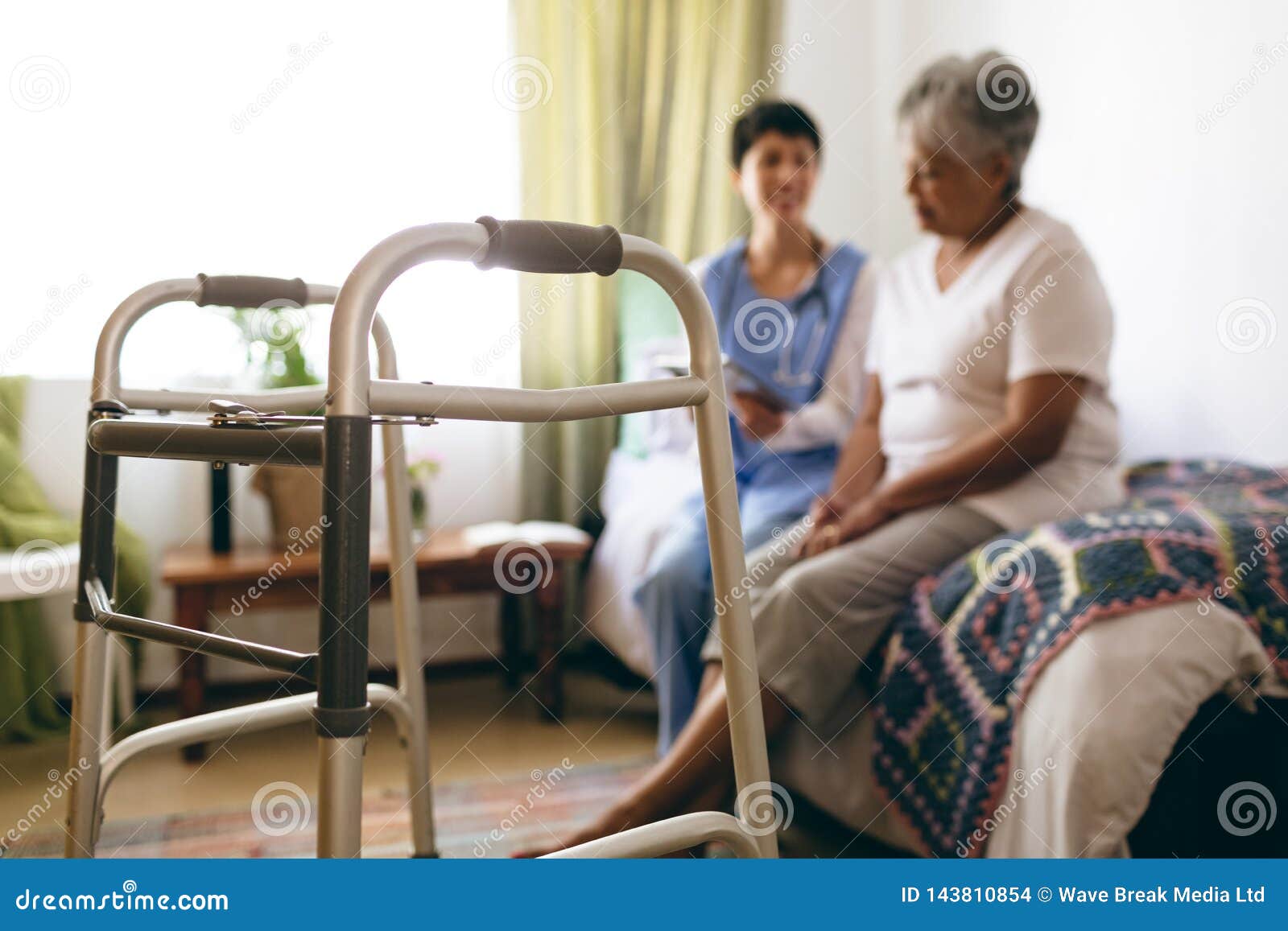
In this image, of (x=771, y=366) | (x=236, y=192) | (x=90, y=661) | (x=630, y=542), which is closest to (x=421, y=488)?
(x=630, y=542)

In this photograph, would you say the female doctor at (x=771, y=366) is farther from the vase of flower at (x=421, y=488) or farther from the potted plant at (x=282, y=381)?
the potted plant at (x=282, y=381)

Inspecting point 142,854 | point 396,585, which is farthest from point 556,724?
point 396,585

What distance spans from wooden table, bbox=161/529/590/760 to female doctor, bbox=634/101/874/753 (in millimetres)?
365

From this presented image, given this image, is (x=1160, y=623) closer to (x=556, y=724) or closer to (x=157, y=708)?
(x=556, y=724)

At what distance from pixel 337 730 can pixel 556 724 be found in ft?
6.10

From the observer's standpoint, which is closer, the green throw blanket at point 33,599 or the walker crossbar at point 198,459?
the walker crossbar at point 198,459

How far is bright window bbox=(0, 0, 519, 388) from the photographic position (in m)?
2.48

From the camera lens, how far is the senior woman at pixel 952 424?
157 centimetres

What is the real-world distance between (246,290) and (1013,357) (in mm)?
1136

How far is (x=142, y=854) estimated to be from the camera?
1617mm

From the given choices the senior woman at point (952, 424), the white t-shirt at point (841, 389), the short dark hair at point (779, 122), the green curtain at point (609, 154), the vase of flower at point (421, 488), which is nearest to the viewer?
the senior woman at point (952, 424)

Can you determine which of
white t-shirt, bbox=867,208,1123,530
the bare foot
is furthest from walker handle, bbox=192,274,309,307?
white t-shirt, bbox=867,208,1123,530

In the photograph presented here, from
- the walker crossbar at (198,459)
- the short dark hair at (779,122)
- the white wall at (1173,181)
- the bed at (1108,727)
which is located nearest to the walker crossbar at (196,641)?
the walker crossbar at (198,459)

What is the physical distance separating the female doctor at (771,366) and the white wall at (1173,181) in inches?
26.5
